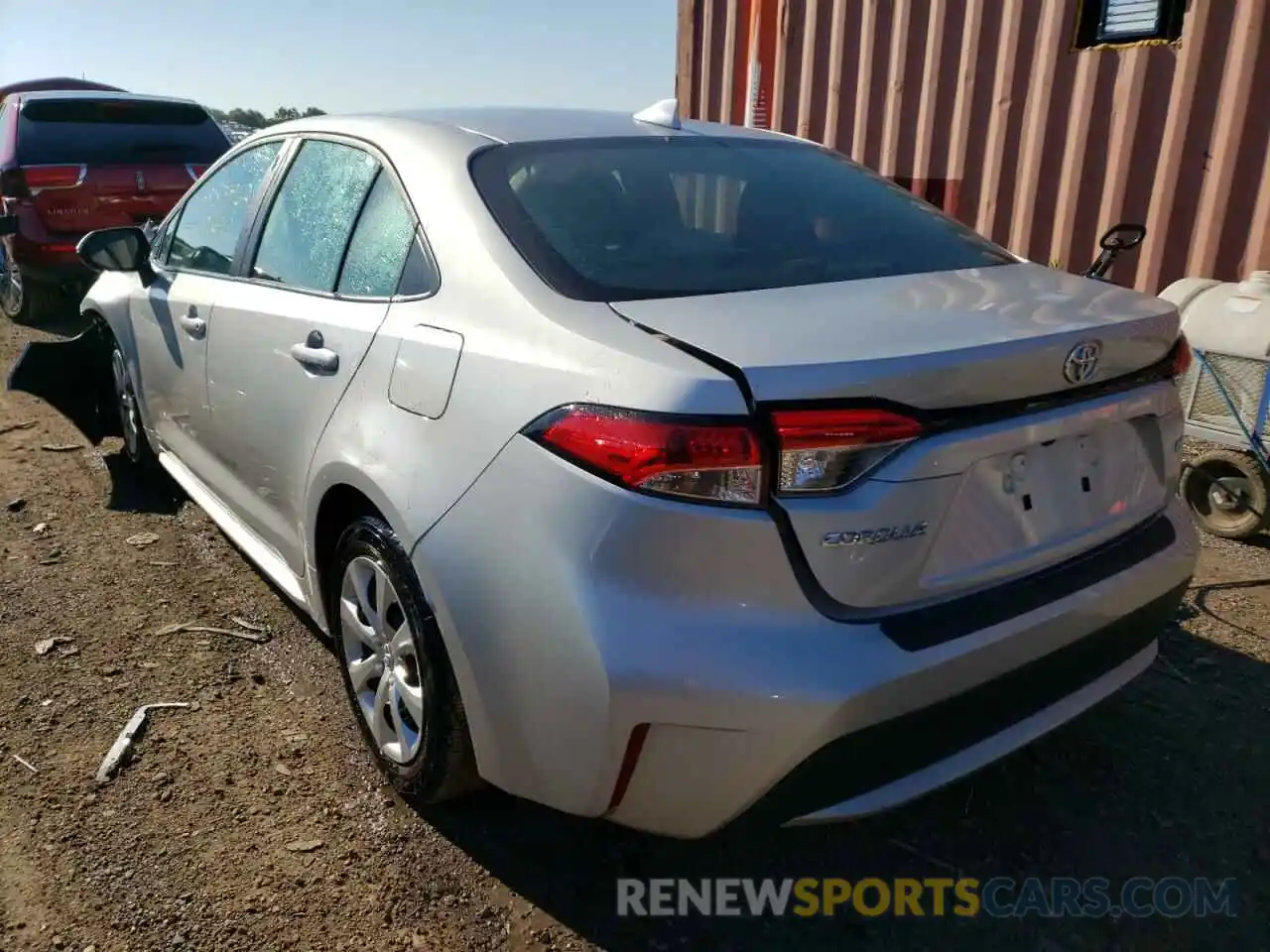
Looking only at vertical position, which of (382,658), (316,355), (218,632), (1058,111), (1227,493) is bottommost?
(218,632)

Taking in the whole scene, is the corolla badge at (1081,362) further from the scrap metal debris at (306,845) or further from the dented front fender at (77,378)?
the dented front fender at (77,378)

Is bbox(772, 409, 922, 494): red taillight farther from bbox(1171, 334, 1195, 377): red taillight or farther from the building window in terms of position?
the building window

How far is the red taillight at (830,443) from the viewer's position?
1.58 meters

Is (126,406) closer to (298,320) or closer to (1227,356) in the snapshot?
(298,320)

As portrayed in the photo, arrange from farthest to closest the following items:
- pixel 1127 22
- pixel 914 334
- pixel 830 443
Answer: pixel 1127 22, pixel 914 334, pixel 830 443

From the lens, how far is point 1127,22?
5156mm

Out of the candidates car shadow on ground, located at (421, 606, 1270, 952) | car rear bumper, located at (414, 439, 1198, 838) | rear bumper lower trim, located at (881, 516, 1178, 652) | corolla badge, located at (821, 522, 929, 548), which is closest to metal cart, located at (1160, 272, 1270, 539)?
car shadow on ground, located at (421, 606, 1270, 952)

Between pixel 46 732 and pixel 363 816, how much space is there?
99 centimetres

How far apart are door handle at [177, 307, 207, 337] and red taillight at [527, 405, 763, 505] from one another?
1.98 m

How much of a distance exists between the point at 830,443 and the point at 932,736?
1.88 feet

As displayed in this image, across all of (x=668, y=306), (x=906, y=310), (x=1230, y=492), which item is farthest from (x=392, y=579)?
(x=1230, y=492)

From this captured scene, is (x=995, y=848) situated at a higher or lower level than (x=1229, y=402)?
lower

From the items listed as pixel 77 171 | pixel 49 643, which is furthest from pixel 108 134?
pixel 49 643

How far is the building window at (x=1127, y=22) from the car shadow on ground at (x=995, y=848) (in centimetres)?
387
